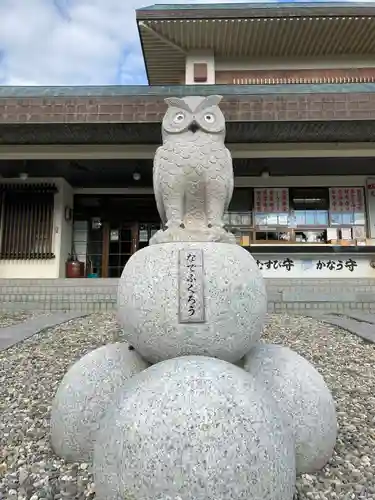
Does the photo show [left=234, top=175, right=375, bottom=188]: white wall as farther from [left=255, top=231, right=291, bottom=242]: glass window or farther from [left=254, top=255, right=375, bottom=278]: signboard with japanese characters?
[left=254, top=255, right=375, bottom=278]: signboard with japanese characters

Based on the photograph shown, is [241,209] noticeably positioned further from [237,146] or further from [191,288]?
[191,288]

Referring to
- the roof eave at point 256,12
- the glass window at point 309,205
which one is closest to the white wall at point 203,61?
the roof eave at point 256,12

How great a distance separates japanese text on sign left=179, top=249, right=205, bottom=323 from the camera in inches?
92.4

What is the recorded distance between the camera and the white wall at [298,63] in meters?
12.4

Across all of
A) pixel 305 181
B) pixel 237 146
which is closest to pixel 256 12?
pixel 237 146

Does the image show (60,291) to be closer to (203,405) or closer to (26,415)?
(26,415)

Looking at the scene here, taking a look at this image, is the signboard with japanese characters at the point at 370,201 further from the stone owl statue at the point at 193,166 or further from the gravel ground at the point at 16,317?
the stone owl statue at the point at 193,166

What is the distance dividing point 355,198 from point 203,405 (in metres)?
11.1

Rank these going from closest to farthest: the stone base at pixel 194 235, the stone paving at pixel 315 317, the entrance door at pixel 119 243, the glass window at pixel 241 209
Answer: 1. the stone base at pixel 194 235
2. the stone paving at pixel 315 317
3. the glass window at pixel 241 209
4. the entrance door at pixel 119 243

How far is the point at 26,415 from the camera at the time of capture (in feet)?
A: 10.2

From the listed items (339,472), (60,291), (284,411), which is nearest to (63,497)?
(284,411)

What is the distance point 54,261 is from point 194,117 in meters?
8.92

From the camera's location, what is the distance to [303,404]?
93.7 inches

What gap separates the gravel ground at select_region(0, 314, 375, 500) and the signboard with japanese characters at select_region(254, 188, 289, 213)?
231 inches
